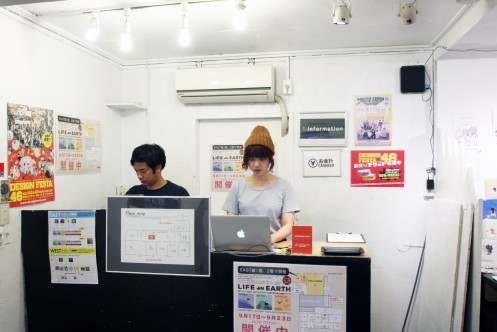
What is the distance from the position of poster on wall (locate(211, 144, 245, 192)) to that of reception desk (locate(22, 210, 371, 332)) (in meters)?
1.62

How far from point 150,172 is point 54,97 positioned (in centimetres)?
102

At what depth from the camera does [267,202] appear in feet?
8.00

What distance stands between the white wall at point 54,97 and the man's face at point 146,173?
0.75 meters

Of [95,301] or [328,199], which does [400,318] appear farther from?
[95,301]

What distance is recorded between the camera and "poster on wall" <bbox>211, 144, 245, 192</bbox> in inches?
141

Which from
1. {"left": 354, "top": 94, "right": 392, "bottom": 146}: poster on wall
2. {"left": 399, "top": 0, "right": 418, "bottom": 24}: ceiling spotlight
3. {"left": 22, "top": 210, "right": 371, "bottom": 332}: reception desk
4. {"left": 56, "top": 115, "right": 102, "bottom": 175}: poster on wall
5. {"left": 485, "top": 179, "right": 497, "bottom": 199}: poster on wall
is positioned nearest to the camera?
{"left": 22, "top": 210, "right": 371, "bottom": 332}: reception desk

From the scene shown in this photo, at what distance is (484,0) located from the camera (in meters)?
2.15

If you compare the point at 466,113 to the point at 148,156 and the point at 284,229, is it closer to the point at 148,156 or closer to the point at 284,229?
the point at 284,229

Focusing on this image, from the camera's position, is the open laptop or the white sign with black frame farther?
the white sign with black frame

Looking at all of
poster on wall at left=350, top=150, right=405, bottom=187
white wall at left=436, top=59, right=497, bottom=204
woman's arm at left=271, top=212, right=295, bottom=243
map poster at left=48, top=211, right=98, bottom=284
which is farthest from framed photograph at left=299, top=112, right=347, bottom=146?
map poster at left=48, top=211, right=98, bottom=284

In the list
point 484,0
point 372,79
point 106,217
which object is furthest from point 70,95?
point 484,0

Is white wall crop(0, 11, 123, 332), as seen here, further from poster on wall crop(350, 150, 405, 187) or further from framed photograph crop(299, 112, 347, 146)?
poster on wall crop(350, 150, 405, 187)

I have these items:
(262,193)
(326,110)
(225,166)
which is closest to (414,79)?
(326,110)

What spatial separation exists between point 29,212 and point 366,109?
2859 mm
